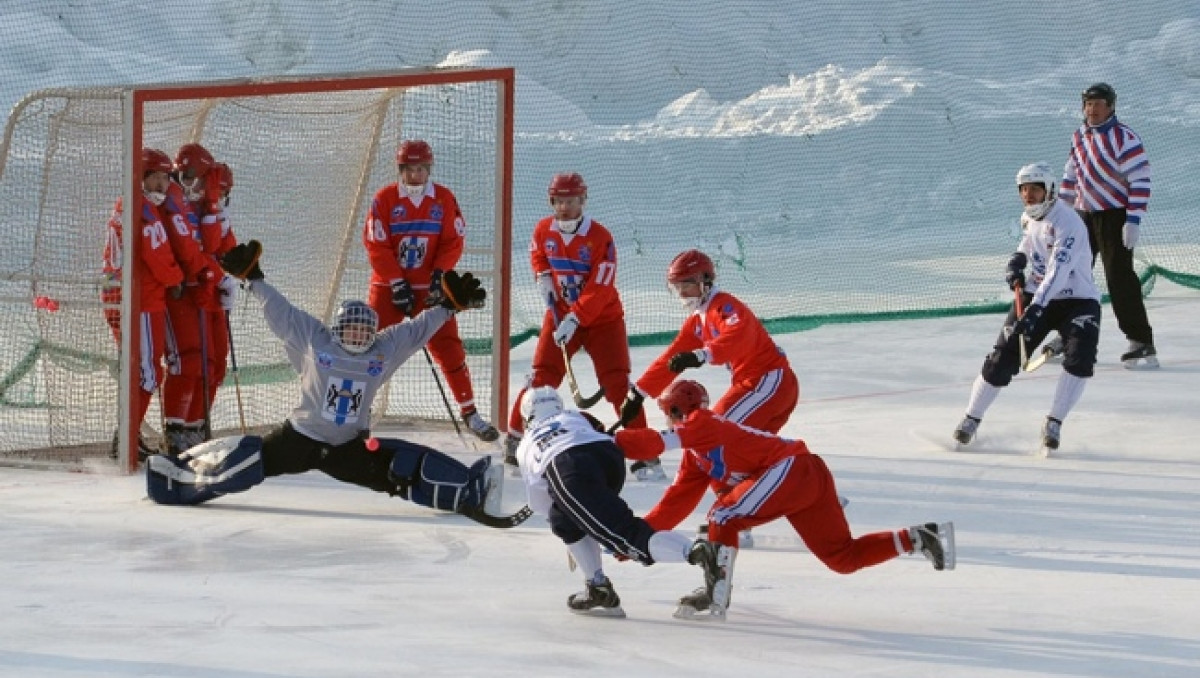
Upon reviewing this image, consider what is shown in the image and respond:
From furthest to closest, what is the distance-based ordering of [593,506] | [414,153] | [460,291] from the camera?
[414,153] → [460,291] → [593,506]

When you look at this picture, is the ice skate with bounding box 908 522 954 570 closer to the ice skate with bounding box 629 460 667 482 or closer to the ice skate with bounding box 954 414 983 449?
the ice skate with bounding box 629 460 667 482

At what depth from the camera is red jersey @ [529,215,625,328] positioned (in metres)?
7.86

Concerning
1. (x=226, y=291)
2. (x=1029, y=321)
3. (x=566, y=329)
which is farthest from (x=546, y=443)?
(x=1029, y=321)

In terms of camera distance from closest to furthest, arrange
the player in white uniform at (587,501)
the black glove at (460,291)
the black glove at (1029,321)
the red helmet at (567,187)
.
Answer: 1. the player in white uniform at (587,501)
2. the black glove at (460,291)
3. the red helmet at (567,187)
4. the black glove at (1029,321)

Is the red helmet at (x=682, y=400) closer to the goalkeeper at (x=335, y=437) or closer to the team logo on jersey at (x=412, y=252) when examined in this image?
the goalkeeper at (x=335, y=437)

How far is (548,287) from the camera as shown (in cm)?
796

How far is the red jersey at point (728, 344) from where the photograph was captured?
6.78m

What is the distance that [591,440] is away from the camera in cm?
566

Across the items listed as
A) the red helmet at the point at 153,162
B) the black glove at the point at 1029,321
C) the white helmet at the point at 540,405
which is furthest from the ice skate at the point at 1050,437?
the red helmet at the point at 153,162

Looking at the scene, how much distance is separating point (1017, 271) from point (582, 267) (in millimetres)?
1737

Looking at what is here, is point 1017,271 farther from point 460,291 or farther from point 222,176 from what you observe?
point 222,176

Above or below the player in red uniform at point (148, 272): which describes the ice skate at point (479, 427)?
below

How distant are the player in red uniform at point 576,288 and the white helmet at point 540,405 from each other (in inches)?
79.7

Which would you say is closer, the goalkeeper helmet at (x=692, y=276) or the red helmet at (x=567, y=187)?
the goalkeeper helmet at (x=692, y=276)
